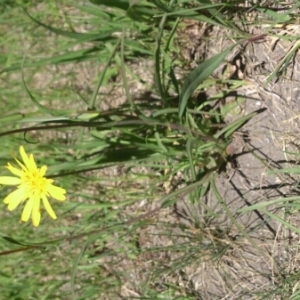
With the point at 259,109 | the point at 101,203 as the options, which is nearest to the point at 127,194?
the point at 101,203

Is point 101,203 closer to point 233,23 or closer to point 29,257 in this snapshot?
point 29,257

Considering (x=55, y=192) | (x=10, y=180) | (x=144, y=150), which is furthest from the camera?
(x=144, y=150)

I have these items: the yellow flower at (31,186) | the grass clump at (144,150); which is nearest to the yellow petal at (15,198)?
the yellow flower at (31,186)

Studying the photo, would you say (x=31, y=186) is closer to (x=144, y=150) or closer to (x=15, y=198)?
(x=15, y=198)

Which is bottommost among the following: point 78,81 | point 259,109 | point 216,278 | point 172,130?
point 216,278

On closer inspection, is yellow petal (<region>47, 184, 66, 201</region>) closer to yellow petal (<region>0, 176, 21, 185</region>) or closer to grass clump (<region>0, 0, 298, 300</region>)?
grass clump (<region>0, 0, 298, 300</region>)

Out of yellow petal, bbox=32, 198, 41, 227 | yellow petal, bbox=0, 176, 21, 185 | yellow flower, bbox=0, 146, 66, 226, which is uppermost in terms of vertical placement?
yellow petal, bbox=0, 176, 21, 185

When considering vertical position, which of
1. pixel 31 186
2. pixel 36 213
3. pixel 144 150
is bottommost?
pixel 36 213

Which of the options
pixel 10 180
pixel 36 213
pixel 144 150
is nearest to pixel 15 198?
pixel 10 180

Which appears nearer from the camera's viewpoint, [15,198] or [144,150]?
[15,198]

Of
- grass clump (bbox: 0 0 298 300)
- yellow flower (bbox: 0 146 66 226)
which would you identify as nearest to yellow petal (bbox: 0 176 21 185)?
yellow flower (bbox: 0 146 66 226)

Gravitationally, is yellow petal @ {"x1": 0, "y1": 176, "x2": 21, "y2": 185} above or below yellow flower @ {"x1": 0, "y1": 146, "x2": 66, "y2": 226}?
above
